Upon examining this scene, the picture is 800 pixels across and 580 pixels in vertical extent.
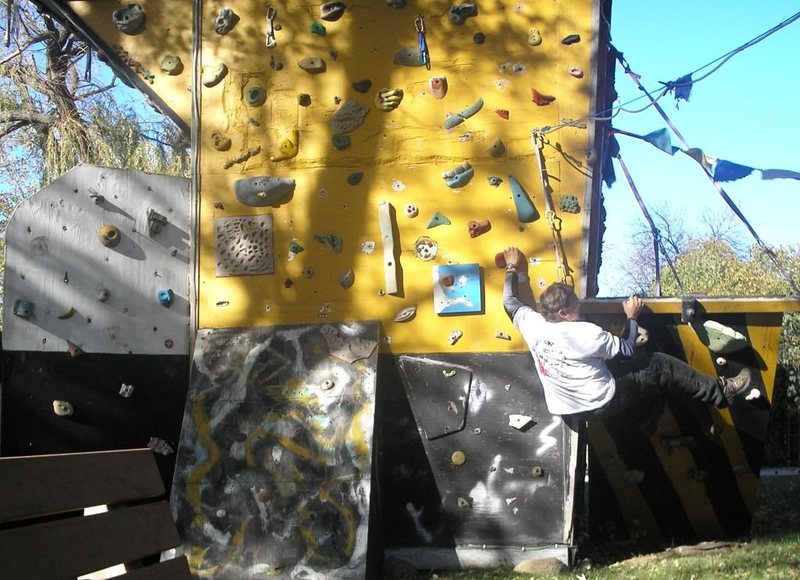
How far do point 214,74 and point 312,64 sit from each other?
78 cm

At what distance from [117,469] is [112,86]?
13.7 metres

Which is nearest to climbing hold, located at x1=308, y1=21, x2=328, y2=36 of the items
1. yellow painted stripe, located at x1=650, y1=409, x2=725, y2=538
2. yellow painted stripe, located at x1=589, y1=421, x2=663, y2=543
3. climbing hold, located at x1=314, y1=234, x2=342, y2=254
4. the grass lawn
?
climbing hold, located at x1=314, y1=234, x2=342, y2=254

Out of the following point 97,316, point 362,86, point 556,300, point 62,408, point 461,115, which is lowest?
point 62,408

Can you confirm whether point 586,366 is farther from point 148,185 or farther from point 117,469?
point 117,469

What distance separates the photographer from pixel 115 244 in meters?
7.26

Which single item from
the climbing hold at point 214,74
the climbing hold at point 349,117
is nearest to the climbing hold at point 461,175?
the climbing hold at point 349,117

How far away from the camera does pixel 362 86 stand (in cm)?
705

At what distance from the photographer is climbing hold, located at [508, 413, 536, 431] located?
259 inches

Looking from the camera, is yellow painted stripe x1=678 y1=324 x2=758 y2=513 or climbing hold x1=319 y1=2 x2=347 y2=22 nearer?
yellow painted stripe x1=678 y1=324 x2=758 y2=513

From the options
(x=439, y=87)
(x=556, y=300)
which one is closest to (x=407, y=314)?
(x=556, y=300)

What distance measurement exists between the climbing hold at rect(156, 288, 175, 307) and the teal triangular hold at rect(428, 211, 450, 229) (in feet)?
6.59

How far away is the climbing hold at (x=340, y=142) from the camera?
23.1 feet

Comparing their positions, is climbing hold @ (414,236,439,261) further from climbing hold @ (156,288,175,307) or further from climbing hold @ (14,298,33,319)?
climbing hold @ (14,298,33,319)

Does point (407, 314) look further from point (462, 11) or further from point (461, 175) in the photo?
point (462, 11)
